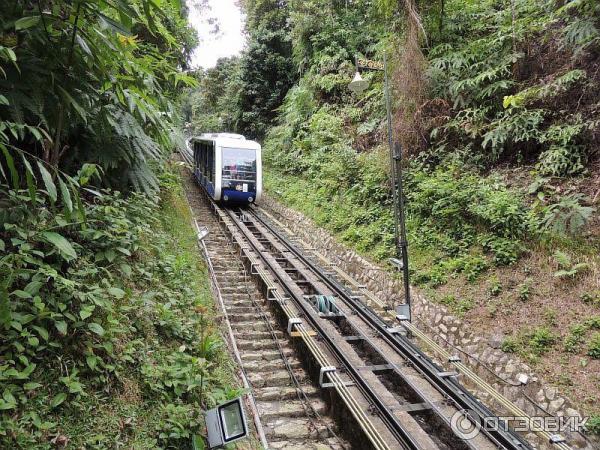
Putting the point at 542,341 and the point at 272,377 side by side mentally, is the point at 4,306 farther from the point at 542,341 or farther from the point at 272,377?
the point at 542,341

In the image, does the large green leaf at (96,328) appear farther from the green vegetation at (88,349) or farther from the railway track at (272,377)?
the railway track at (272,377)

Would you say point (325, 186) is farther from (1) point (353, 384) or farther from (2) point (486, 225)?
(1) point (353, 384)

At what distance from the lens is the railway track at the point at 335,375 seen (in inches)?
165

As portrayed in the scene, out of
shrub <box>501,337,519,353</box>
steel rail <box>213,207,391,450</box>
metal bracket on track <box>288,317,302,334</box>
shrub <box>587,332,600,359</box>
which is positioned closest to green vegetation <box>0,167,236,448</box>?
steel rail <box>213,207,391,450</box>

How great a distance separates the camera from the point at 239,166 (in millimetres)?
14430

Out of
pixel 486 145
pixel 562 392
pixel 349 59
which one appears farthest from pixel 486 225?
pixel 349 59

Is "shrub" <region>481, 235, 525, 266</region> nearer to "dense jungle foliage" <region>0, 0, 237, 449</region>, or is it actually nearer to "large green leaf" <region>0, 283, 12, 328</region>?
"dense jungle foliage" <region>0, 0, 237, 449</region>

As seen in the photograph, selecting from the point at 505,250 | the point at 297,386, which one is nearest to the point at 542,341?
the point at 505,250

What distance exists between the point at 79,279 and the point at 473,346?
532cm

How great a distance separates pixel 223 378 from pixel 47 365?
1.83 metres

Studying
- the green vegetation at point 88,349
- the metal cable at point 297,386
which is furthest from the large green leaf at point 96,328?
the metal cable at point 297,386

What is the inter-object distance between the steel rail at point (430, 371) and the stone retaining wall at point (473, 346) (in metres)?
0.43

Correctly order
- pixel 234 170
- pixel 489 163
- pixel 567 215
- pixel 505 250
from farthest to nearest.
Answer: pixel 234 170, pixel 489 163, pixel 505 250, pixel 567 215

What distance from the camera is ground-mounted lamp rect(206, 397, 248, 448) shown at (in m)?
2.83
